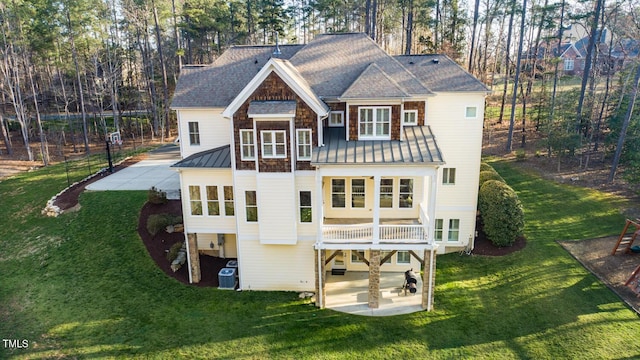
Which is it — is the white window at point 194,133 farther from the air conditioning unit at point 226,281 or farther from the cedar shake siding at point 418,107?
the cedar shake siding at point 418,107

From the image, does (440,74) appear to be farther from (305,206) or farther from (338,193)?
(305,206)

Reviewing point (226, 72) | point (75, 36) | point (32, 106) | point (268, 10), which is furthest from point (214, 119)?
point (32, 106)

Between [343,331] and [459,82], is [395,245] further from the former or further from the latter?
[459,82]

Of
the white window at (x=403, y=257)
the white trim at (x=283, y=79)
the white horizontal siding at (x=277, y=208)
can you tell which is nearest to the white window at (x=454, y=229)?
the white window at (x=403, y=257)

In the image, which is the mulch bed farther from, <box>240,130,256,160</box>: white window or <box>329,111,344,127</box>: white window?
<box>329,111,344,127</box>: white window

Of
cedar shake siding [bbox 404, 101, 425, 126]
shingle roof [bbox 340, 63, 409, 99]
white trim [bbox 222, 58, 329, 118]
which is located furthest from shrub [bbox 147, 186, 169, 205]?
cedar shake siding [bbox 404, 101, 425, 126]

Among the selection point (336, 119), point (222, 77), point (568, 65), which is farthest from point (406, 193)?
point (568, 65)
